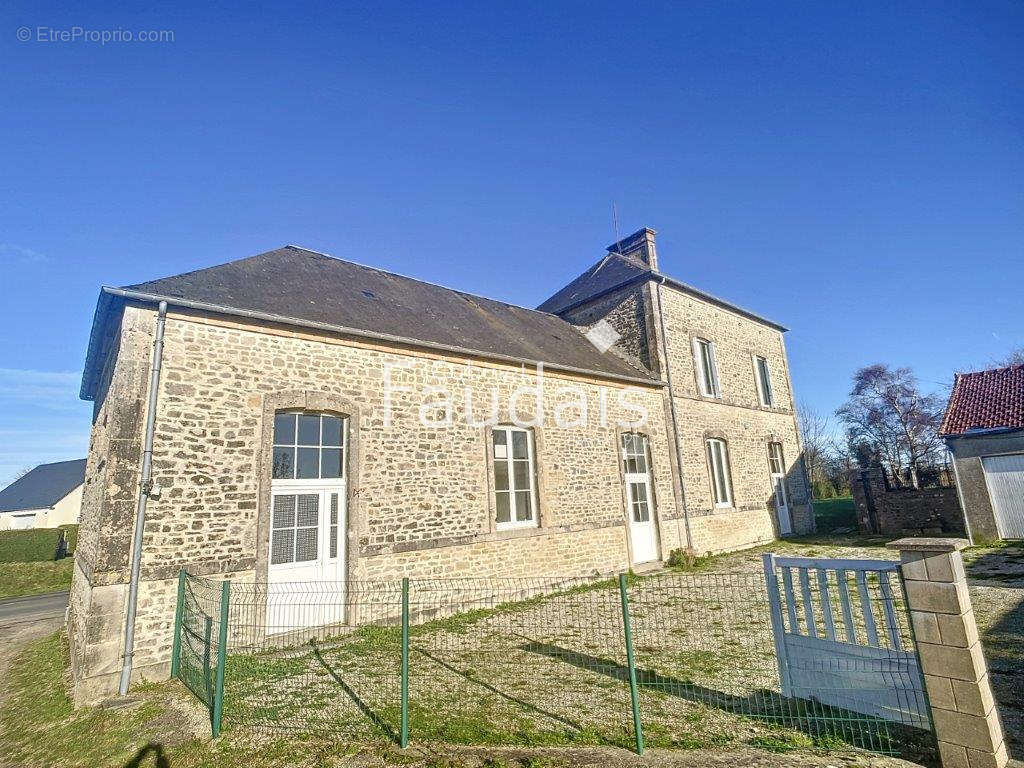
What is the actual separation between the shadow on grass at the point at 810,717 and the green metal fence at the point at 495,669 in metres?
0.01

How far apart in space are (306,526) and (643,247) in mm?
12781

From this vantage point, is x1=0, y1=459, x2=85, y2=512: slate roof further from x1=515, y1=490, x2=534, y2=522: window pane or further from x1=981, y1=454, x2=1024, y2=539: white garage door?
x1=981, y1=454, x2=1024, y2=539: white garage door

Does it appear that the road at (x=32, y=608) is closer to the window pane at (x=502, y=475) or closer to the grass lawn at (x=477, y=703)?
the grass lawn at (x=477, y=703)

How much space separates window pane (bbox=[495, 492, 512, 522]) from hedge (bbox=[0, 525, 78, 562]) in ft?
72.2

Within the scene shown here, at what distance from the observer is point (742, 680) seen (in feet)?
15.5

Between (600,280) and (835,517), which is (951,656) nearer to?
(600,280)

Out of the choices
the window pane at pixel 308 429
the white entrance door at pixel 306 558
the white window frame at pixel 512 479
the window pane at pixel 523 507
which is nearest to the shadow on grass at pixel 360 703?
the white entrance door at pixel 306 558

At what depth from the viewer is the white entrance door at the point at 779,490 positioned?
1534 cm

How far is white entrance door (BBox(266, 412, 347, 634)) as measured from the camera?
21.6 ft

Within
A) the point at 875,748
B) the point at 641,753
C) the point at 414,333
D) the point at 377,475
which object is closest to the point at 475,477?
the point at 377,475

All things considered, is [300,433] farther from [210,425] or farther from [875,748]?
[875,748]

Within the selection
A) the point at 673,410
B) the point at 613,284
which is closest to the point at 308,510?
the point at 673,410

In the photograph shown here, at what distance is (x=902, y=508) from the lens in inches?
578

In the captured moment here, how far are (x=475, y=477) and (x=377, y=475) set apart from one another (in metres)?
1.83
